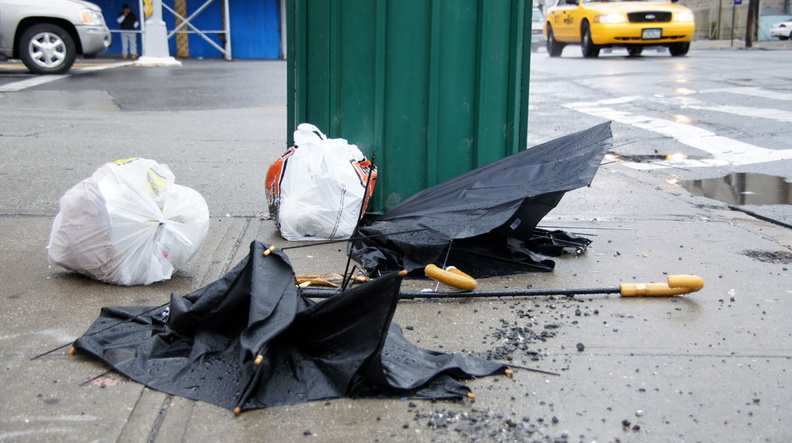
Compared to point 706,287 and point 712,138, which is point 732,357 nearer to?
point 706,287

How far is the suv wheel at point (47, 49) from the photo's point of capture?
45.3 ft

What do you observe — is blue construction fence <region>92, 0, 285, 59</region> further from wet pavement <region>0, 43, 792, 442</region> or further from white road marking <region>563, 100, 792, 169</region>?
wet pavement <region>0, 43, 792, 442</region>

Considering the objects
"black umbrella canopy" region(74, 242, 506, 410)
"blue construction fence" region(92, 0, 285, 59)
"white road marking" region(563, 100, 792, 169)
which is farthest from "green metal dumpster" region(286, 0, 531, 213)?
"blue construction fence" region(92, 0, 285, 59)

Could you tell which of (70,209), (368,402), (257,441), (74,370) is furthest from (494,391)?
(70,209)

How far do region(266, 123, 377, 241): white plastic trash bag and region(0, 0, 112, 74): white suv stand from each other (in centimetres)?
1056

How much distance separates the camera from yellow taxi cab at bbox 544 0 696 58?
1923cm

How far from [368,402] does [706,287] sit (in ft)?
6.74

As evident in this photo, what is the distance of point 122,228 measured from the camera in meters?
3.83

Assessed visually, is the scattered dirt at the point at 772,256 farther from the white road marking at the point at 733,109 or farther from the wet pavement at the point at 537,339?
the white road marking at the point at 733,109

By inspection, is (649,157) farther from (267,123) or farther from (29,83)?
(29,83)

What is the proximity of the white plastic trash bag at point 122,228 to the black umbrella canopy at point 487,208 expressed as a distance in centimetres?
90

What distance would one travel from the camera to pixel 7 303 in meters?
3.69

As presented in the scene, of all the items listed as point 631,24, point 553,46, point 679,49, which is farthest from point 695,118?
point 553,46

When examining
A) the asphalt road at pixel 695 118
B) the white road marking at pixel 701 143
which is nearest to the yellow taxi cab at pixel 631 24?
the asphalt road at pixel 695 118
